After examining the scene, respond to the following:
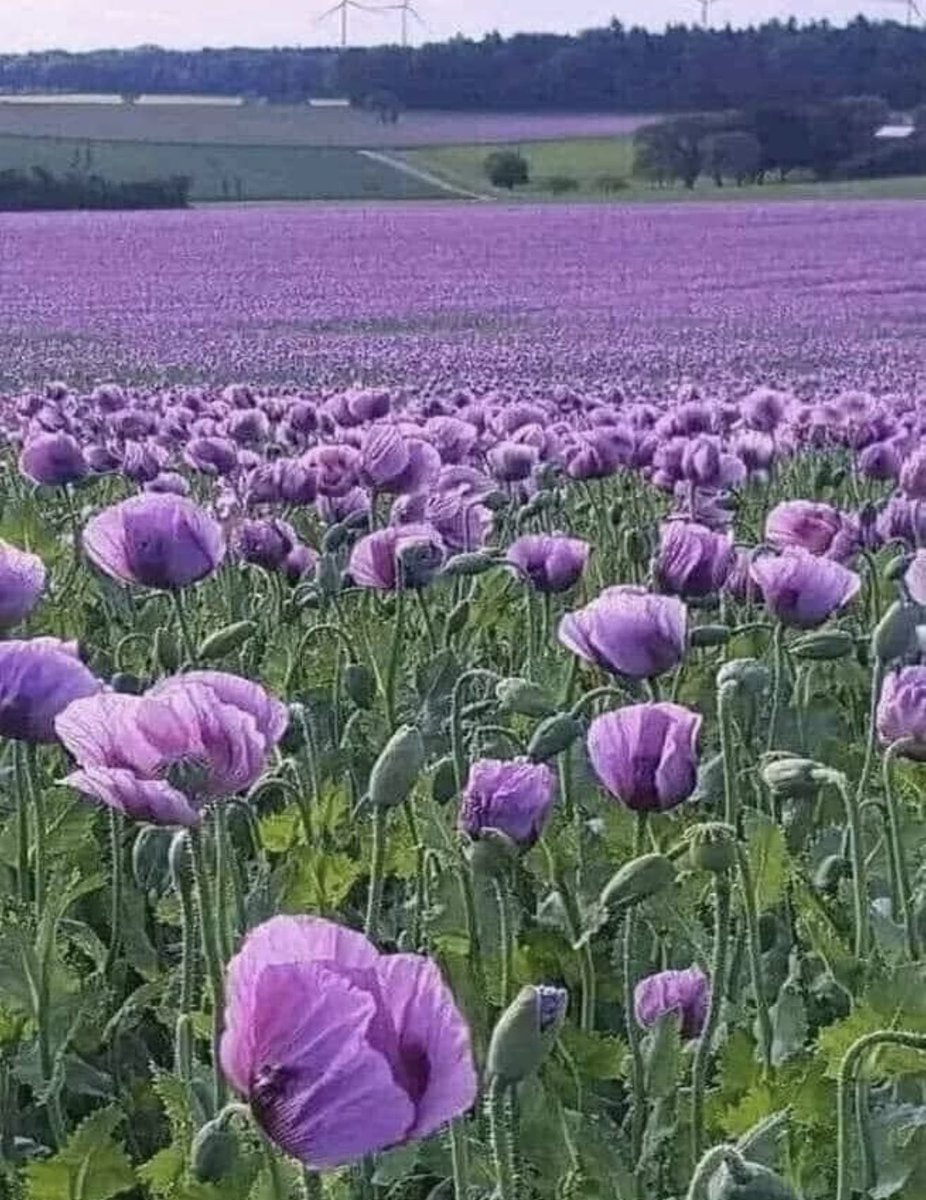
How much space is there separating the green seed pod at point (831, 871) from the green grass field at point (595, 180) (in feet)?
87.4

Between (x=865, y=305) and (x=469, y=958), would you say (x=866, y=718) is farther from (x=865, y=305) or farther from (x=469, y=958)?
(x=865, y=305)

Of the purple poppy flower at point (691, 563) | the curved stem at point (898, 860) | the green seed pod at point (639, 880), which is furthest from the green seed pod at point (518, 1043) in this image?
the purple poppy flower at point (691, 563)

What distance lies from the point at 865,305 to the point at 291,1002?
1234 cm

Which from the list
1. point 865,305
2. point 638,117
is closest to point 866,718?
point 865,305

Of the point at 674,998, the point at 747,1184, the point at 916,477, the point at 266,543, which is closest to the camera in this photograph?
the point at 747,1184

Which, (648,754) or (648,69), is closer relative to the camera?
(648,754)

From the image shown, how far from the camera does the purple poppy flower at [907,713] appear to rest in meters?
1.93

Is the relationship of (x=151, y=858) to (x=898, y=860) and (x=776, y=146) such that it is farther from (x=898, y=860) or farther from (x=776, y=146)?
(x=776, y=146)

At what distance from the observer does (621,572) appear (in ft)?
14.0

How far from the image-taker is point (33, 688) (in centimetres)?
191

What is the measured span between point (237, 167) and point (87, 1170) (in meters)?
32.2

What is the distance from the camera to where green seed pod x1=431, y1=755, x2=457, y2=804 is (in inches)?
96.1

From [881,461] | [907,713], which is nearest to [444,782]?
[907,713]

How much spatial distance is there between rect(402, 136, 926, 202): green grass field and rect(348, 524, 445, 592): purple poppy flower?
26.1 metres
